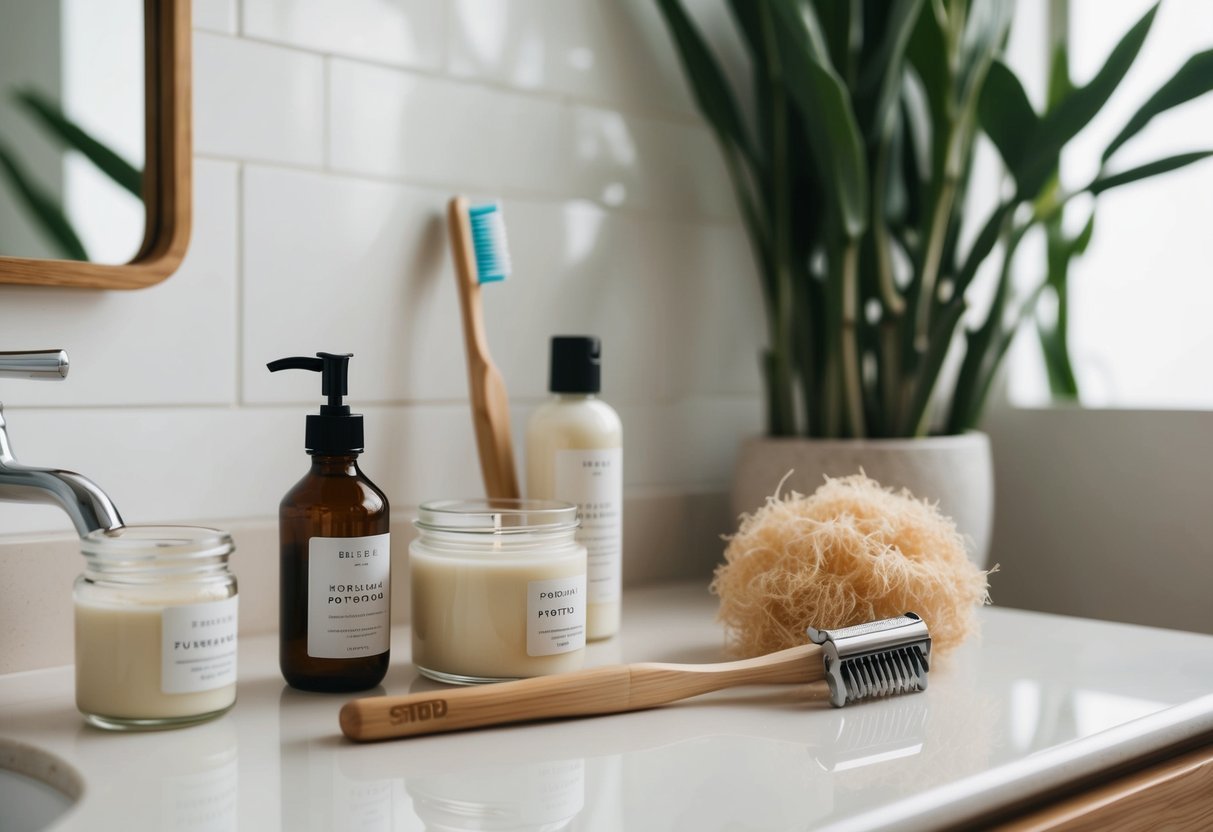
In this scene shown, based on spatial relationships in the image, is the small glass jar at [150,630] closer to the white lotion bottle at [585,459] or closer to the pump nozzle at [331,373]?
the pump nozzle at [331,373]

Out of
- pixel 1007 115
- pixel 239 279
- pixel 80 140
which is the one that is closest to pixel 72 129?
pixel 80 140

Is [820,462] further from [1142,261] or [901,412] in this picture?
[1142,261]

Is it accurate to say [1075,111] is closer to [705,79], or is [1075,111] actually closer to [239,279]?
[705,79]

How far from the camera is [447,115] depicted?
94cm

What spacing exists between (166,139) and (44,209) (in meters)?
0.10

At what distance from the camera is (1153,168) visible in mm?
928

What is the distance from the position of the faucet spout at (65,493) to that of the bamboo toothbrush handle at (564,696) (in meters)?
0.18

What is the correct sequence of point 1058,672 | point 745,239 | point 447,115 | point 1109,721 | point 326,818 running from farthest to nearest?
point 745,239 < point 447,115 < point 1058,672 < point 1109,721 < point 326,818

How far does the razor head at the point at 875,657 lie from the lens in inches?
26.0

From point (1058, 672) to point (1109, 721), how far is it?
0.39 feet

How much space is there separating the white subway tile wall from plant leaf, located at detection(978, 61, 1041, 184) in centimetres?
30

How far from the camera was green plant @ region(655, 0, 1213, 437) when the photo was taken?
980 millimetres

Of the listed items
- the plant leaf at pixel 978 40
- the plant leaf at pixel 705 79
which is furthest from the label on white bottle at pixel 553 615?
the plant leaf at pixel 978 40

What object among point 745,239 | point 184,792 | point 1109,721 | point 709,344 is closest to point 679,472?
point 709,344
